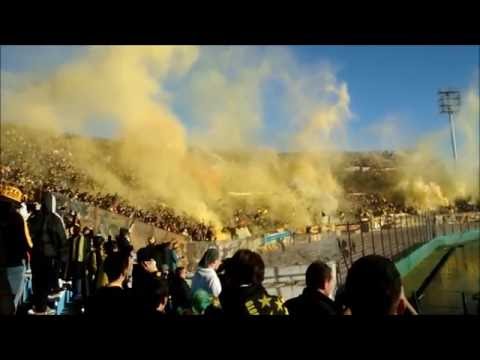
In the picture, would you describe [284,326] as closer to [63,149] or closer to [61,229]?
[61,229]

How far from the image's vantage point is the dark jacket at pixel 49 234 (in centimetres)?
442

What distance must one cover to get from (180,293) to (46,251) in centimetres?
139

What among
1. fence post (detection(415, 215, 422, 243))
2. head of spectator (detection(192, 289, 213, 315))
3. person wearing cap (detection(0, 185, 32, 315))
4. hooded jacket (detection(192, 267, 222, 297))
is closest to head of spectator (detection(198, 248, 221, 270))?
A: hooded jacket (detection(192, 267, 222, 297))

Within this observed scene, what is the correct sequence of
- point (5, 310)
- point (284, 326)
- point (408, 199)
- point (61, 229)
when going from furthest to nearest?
point (408, 199) → point (61, 229) → point (5, 310) → point (284, 326)

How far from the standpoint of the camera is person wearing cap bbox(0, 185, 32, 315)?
3.95m

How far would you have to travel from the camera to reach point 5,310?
129 inches

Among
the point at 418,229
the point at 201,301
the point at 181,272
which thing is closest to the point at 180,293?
the point at 181,272

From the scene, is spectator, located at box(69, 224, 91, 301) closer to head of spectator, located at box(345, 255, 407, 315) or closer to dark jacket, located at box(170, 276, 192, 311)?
dark jacket, located at box(170, 276, 192, 311)

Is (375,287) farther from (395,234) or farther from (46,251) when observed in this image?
(395,234)

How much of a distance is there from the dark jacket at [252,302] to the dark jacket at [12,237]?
8.21 ft

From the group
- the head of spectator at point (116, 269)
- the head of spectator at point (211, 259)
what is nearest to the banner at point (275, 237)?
the head of spectator at point (211, 259)

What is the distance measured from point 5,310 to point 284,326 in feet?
6.44

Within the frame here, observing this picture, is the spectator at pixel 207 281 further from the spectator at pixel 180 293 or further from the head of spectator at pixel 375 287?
the head of spectator at pixel 375 287
